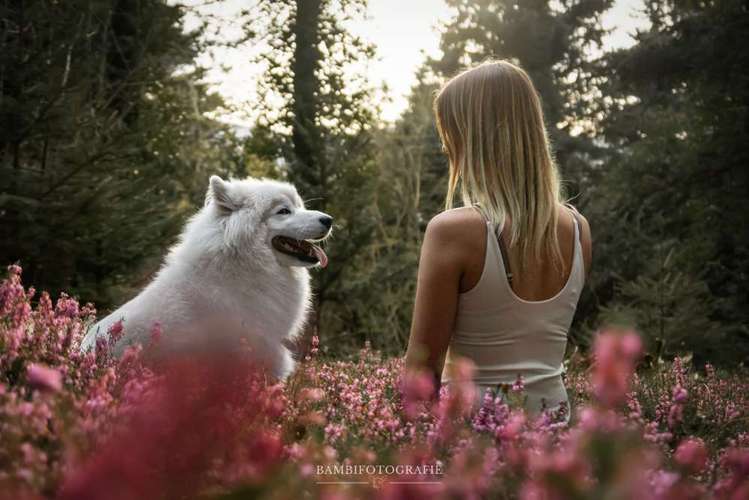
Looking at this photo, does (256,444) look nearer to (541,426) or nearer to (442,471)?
(442,471)

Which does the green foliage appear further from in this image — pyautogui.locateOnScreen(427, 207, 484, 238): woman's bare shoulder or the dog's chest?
pyautogui.locateOnScreen(427, 207, 484, 238): woman's bare shoulder

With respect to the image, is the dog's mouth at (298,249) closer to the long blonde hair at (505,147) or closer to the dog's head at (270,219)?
the dog's head at (270,219)

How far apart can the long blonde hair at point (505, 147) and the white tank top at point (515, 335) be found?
22cm

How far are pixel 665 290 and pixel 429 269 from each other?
10.9 metres

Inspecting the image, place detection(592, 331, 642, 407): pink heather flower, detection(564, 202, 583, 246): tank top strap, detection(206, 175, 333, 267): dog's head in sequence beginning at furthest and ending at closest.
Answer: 1. detection(206, 175, 333, 267): dog's head
2. detection(564, 202, 583, 246): tank top strap
3. detection(592, 331, 642, 407): pink heather flower

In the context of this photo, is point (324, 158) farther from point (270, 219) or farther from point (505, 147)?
point (505, 147)

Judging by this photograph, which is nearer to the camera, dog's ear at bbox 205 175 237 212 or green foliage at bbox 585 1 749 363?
dog's ear at bbox 205 175 237 212

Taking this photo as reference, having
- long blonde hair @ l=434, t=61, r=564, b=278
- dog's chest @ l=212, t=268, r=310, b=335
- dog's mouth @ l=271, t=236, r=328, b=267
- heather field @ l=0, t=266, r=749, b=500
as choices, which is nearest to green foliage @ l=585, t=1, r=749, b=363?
dog's mouth @ l=271, t=236, r=328, b=267

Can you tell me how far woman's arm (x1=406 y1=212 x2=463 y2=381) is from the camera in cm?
317

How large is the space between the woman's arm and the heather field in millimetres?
369

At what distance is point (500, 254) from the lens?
3.20 meters

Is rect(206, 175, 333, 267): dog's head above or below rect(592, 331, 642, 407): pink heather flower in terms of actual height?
above

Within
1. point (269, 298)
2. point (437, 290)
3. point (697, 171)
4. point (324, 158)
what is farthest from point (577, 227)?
point (697, 171)

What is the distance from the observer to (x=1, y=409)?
1.67 meters
